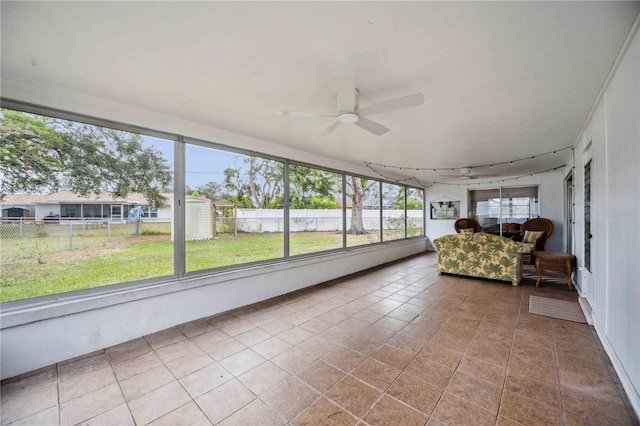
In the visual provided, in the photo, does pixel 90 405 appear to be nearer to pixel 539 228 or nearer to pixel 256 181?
pixel 256 181

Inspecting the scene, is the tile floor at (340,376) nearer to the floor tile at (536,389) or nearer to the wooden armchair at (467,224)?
the floor tile at (536,389)

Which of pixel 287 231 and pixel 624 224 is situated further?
pixel 287 231

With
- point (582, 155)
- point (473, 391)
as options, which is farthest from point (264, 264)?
point (582, 155)

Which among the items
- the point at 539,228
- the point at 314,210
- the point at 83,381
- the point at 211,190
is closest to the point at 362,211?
the point at 314,210

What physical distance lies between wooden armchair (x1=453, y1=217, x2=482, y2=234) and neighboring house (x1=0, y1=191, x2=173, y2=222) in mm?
7676

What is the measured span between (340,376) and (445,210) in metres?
7.54

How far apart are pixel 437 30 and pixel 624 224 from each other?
6.45 feet

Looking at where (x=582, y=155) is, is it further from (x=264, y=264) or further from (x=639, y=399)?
(x=264, y=264)

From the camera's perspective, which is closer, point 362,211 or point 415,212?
point 362,211

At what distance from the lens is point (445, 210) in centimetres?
826

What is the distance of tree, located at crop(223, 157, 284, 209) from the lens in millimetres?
3711

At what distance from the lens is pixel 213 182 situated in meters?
3.44

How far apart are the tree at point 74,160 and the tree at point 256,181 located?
2.94 feet

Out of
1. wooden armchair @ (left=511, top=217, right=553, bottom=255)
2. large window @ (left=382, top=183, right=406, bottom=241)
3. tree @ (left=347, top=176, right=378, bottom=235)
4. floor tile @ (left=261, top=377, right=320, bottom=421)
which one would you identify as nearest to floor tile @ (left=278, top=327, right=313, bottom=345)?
floor tile @ (left=261, top=377, right=320, bottom=421)
